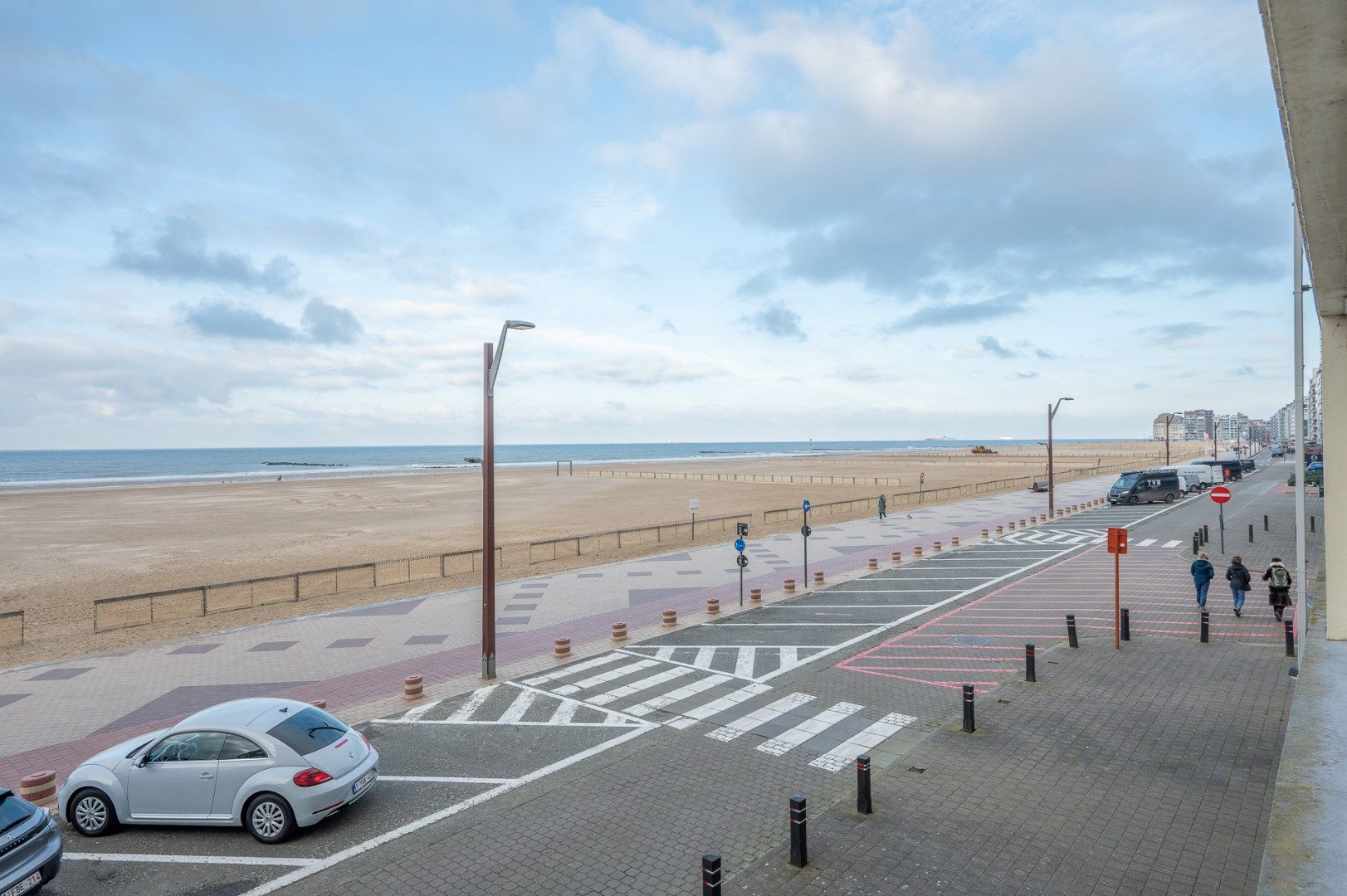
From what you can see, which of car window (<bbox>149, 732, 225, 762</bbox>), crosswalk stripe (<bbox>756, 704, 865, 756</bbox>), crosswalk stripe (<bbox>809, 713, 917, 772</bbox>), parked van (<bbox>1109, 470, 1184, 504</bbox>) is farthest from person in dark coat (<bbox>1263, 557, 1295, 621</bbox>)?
parked van (<bbox>1109, 470, 1184, 504</bbox>)

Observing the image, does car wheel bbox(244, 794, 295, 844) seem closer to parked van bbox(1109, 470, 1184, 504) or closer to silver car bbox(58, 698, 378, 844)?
silver car bbox(58, 698, 378, 844)

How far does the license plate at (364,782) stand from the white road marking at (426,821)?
27.2 inches

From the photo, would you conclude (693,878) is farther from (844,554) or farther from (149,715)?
(844,554)

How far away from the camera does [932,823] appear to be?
343 inches

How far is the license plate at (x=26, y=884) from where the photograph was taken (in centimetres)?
709

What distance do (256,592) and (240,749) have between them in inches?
763

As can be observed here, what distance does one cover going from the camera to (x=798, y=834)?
7832 mm

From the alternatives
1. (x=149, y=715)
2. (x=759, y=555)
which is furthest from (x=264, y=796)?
(x=759, y=555)

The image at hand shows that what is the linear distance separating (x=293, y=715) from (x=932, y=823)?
26.2 feet

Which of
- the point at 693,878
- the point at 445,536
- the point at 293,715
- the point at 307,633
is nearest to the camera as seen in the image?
the point at 693,878

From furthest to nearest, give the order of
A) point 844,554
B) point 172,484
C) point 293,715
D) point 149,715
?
point 172,484, point 844,554, point 149,715, point 293,715

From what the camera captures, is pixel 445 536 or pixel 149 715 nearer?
pixel 149 715

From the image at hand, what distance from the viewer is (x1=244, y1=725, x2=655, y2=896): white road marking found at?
8.05 meters

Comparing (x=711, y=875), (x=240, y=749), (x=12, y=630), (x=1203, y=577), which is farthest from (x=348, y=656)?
(x=1203, y=577)
